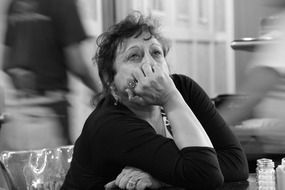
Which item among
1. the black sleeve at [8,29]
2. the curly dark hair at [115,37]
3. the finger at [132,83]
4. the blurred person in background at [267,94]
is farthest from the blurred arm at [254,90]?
the finger at [132,83]

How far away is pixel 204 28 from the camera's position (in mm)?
4105

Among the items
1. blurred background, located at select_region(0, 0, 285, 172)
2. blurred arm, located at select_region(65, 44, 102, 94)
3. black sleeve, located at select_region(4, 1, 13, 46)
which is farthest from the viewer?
blurred background, located at select_region(0, 0, 285, 172)

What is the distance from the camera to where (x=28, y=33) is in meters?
2.55

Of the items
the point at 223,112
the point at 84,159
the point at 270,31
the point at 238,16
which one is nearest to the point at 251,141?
the point at 223,112

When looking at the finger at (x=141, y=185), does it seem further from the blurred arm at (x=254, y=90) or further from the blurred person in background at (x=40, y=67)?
the blurred arm at (x=254, y=90)

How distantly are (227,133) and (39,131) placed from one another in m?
1.38

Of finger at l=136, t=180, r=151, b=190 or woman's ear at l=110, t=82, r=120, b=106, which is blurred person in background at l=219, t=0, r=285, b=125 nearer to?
woman's ear at l=110, t=82, r=120, b=106

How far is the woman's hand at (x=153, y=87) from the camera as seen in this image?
126 cm

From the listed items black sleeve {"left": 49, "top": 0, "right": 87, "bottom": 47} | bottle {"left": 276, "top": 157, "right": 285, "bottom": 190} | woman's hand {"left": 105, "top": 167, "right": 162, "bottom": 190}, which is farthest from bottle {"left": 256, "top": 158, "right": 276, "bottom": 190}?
black sleeve {"left": 49, "top": 0, "right": 87, "bottom": 47}

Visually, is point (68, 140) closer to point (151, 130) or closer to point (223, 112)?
point (223, 112)

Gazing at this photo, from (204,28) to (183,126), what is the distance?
295 cm

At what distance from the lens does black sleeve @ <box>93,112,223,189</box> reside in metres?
1.18

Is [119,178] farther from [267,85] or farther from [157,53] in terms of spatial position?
[267,85]

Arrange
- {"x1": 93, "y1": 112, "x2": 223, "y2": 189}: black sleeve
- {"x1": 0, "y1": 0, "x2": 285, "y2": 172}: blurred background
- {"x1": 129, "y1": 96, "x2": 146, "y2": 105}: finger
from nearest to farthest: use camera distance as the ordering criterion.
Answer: {"x1": 93, "y1": 112, "x2": 223, "y2": 189}: black sleeve, {"x1": 129, "y1": 96, "x2": 146, "y2": 105}: finger, {"x1": 0, "y1": 0, "x2": 285, "y2": 172}: blurred background
